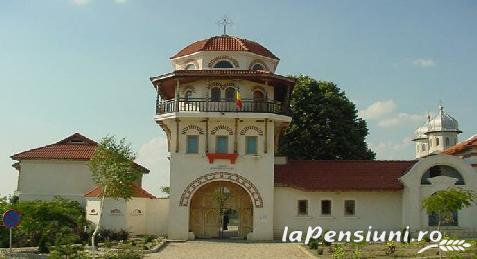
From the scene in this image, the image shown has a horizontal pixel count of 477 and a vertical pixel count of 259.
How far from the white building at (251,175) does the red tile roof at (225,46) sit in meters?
0.12

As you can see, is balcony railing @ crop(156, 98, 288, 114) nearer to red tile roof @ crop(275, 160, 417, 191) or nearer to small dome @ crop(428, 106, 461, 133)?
red tile roof @ crop(275, 160, 417, 191)

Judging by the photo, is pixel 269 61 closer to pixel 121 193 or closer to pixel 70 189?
pixel 121 193

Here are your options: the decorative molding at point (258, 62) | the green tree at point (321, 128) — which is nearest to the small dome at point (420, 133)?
the green tree at point (321, 128)

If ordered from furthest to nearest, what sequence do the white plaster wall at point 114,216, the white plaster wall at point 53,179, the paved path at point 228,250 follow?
the white plaster wall at point 53,179, the white plaster wall at point 114,216, the paved path at point 228,250

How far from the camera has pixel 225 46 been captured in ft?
115

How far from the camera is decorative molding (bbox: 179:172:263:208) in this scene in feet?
108

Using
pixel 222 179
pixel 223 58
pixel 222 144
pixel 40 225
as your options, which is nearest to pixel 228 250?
pixel 222 179

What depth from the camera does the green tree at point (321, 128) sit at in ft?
144

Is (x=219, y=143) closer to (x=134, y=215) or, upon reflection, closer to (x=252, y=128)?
(x=252, y=128)

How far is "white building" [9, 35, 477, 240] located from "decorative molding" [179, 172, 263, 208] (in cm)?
5

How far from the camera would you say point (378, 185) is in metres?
33.6

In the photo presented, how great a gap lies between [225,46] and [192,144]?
596 cm

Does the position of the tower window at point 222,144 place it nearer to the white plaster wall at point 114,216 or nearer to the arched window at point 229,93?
the arched window at point 229,93

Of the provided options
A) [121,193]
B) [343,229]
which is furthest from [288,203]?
[121,193]
